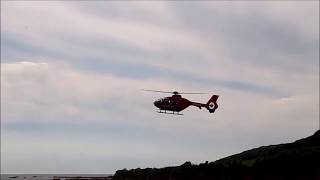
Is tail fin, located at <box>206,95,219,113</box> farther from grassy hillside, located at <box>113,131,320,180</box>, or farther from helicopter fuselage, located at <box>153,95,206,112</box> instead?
grassy hillside, located at <box>113,131,320,180</box>

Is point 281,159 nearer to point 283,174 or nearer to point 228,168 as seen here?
point 283,174

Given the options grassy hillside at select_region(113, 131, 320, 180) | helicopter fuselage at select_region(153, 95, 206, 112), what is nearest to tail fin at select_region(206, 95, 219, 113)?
helicopter fuselage at select_region(153, 95, 206, 112)

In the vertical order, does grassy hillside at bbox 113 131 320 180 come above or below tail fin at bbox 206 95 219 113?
below

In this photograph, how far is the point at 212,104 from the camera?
218 feet

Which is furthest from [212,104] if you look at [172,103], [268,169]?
[268,169]

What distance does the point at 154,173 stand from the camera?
5794 cm

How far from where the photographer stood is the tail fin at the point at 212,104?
66188 mm

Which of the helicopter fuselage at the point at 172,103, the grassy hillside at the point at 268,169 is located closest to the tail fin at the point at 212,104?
the helicopter fuselage at the point at 172,103

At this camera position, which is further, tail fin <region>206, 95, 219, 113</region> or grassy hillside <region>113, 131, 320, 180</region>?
tail fin <region>206, 95, 219, 113</region>

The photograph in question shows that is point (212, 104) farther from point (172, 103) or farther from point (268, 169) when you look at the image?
point (268, 169)

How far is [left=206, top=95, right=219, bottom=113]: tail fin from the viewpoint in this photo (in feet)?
217

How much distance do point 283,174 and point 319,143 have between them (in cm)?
1341

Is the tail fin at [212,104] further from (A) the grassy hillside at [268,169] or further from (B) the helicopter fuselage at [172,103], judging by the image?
(A) the grassy hillside at [268,169]

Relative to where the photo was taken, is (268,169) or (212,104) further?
(212,104)
